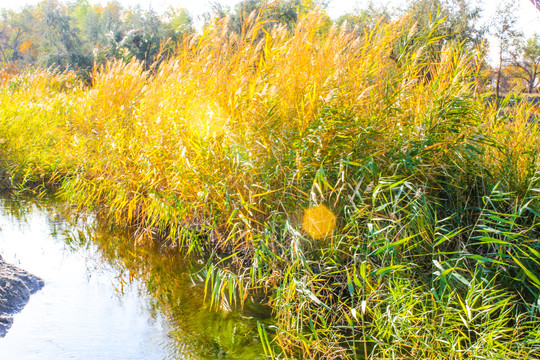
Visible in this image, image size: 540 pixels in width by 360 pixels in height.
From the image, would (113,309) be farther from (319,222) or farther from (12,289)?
(319,222)

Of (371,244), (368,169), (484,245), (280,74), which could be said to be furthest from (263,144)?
(484,245)

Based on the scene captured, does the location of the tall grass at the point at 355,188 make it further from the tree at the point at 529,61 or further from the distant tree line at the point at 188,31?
the tree at the point at 529,61

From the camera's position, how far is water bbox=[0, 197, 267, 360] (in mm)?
2719

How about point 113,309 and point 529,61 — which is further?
point 529,61

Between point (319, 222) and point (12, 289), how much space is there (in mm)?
2264

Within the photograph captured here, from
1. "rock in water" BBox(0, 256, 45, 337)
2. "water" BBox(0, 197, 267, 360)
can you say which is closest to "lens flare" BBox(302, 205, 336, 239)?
"water" BBox(0, 197, 267, 360)

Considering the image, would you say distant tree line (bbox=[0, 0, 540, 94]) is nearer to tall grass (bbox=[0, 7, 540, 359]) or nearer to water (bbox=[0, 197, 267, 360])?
tall grass (bbox=[0, 7, 540, 359])

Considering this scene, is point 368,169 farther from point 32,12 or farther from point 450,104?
point 32,12

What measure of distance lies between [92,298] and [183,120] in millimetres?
1693

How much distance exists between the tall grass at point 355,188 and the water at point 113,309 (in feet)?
0.72

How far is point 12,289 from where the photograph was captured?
124 inches

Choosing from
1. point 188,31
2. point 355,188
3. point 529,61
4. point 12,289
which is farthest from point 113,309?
point 529,61

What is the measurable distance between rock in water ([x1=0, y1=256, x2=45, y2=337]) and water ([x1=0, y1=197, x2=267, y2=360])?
58 millimetres

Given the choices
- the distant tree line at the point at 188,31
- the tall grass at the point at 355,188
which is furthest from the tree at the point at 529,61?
the tall grass at the point at 355,188
